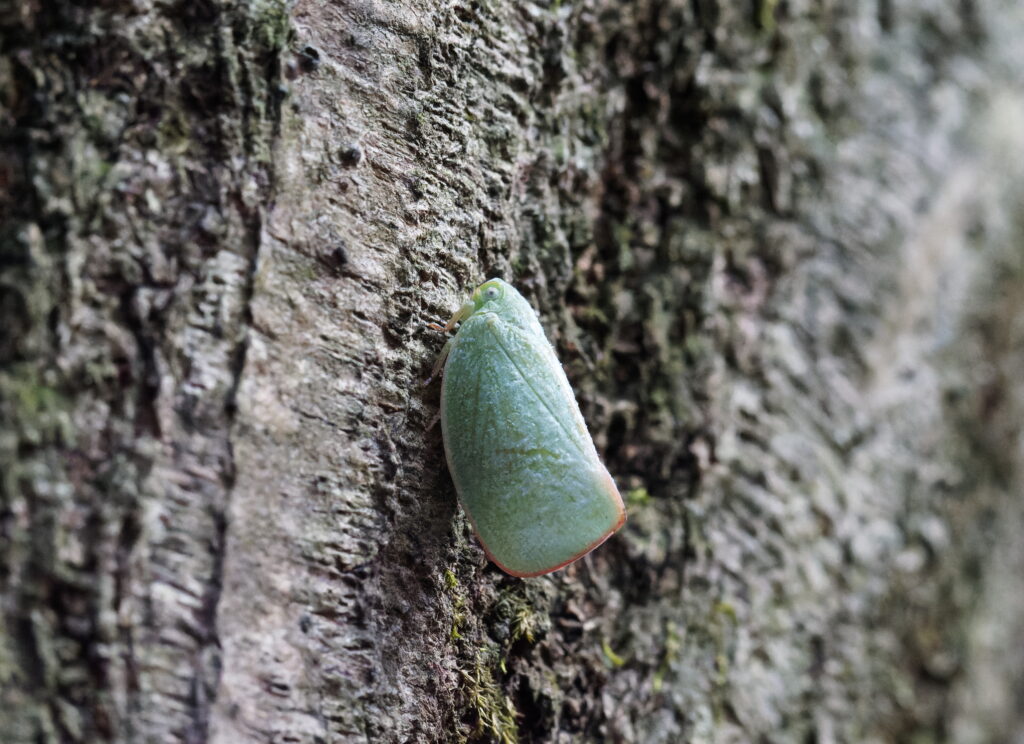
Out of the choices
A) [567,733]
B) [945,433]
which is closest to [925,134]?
[945,433]

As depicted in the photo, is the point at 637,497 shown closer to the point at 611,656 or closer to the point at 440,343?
the point at 611,656

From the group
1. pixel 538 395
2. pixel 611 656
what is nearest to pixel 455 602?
pixel 538 395

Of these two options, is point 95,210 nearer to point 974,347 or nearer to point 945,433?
point 945,433

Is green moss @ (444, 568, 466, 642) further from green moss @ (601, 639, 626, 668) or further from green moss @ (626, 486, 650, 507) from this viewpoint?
green moss @ (626, 486, 650, 507)

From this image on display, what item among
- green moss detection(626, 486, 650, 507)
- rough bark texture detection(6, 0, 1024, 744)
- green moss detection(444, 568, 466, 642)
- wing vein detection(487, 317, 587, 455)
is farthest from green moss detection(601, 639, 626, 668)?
wing vein detection(487, 317, 587, 455)

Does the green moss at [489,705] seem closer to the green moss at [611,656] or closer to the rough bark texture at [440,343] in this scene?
the rough bark texture at [440,343]

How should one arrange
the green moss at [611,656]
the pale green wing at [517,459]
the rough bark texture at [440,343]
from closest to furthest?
the rough bark texture at [440,343] → the pale green wing at [517,459] → the green moss at [611,656]

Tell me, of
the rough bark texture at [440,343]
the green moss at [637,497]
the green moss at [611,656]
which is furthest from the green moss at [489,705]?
the green moss at [637,497]
